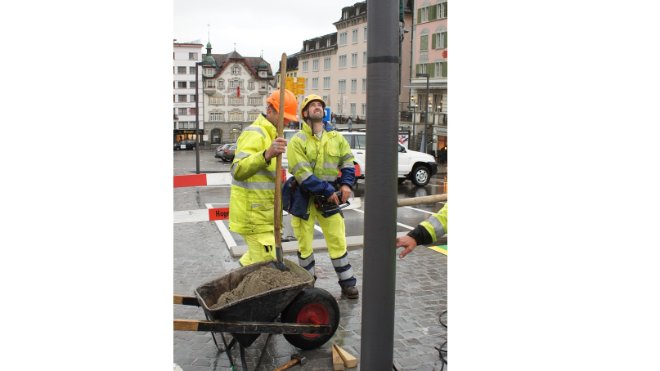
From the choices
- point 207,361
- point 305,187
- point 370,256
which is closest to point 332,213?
point 305,187

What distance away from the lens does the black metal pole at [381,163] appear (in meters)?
2.85

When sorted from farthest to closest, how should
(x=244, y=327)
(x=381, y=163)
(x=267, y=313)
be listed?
(x=267, y=313) < (x=244, y=327) < (x=381, y=163)

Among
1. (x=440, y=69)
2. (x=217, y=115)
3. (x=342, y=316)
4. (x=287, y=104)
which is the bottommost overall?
(x=342, y=316)

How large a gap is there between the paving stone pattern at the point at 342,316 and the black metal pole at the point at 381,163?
5.33 ft

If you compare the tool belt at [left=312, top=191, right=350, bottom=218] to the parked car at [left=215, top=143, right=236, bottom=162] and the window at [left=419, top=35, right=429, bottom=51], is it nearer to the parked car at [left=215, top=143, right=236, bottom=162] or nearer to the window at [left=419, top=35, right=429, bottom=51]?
the parked car at [left=215, top=143, right=236, bottom=162]

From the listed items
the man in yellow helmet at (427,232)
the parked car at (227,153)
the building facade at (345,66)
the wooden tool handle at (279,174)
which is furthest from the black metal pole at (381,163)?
the building facade at (345,66)

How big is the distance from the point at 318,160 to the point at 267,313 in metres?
2.29

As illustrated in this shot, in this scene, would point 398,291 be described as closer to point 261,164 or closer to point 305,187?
point 305,187

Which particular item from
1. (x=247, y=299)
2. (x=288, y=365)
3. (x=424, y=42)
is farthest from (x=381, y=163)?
(x=424, y=42)

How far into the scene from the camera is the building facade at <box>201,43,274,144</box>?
9006 cm

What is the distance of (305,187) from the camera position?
232 inches

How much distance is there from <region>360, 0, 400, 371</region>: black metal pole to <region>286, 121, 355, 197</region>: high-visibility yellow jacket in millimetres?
2888

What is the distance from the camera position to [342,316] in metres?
5.57

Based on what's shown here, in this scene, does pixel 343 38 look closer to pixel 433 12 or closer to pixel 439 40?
pixel 433 12
